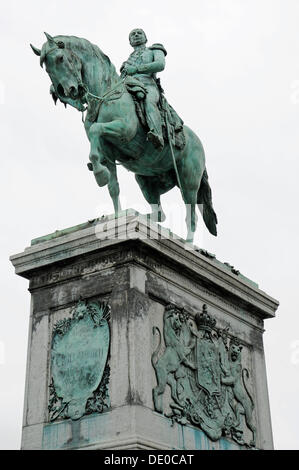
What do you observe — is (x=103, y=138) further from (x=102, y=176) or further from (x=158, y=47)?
(x=158, y=47)

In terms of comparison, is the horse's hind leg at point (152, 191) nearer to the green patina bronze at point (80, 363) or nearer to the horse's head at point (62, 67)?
the horse's head at point (62, 67)

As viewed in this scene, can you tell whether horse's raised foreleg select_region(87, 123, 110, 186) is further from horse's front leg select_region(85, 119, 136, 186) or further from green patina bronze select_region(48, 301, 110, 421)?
green patina bronze select_region(48, 301, 110, 421)

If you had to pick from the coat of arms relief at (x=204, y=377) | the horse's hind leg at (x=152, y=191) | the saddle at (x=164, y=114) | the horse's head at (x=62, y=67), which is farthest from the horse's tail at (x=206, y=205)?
the horse's head at (x=62, y=67)

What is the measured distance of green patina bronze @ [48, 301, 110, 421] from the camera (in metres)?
9.23

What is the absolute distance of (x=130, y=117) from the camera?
35.5ft

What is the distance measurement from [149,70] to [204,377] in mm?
4459

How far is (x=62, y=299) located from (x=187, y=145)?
331cm

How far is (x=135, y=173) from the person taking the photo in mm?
11992

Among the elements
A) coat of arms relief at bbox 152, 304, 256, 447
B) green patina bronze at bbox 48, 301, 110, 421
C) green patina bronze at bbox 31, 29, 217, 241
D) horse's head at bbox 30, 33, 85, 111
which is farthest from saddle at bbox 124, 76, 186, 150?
green patina bronze at bbox 48, 301, 110, 421

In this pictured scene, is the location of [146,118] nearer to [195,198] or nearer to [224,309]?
[195,198]

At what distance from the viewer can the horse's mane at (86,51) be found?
10902 mm

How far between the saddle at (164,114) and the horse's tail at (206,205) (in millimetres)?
1146

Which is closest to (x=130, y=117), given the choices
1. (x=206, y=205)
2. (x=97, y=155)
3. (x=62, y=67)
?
(x=97, y=155)

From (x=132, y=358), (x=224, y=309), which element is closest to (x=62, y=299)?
(x=132, y=358)
